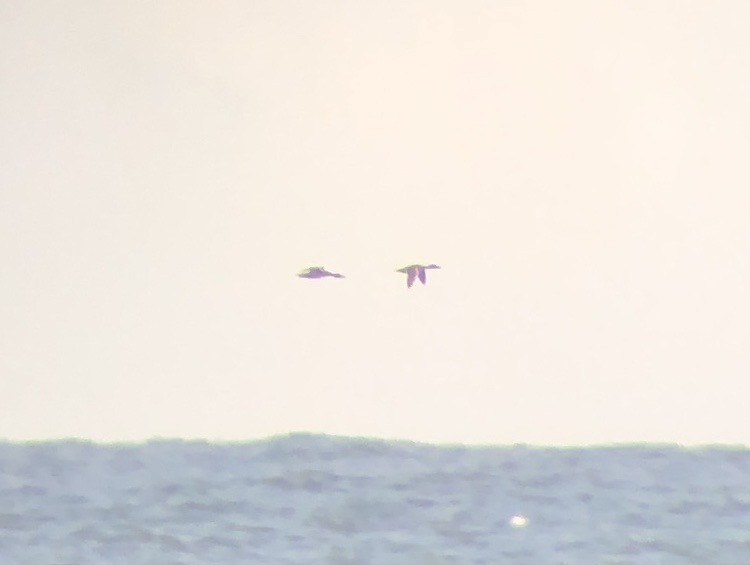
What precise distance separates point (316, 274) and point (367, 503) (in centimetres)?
33

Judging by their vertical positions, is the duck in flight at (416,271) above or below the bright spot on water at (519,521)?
above

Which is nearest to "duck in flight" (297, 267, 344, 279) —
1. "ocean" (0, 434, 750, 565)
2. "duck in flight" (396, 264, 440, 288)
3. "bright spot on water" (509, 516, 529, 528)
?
"duck in flight" (396, 264, 440, 288)

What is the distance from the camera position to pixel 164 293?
1378 mm

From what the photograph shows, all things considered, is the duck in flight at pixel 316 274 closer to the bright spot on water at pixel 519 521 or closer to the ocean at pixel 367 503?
the ocean at pixel 367 503

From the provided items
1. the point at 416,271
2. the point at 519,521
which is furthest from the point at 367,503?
the point at 416,271

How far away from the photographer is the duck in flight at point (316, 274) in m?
1.36

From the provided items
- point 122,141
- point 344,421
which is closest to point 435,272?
point 344,421

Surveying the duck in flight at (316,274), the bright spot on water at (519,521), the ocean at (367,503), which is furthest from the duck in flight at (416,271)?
the bright spot on water at (519,521)

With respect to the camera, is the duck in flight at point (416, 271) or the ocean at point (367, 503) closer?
the ocean at point (367, 503)

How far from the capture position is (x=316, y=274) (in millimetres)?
1364

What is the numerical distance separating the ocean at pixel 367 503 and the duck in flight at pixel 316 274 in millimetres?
226

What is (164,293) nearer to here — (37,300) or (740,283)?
(37,300)

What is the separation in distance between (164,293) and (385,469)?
0.40 metres

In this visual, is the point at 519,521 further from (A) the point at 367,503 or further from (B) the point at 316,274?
(B) the point at 316,274
